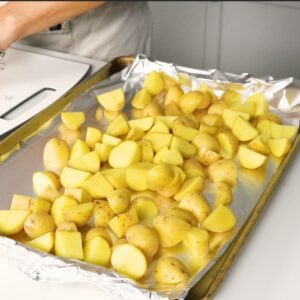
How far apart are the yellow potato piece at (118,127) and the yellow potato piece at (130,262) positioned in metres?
0.30

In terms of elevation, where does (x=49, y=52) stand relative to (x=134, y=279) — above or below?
above

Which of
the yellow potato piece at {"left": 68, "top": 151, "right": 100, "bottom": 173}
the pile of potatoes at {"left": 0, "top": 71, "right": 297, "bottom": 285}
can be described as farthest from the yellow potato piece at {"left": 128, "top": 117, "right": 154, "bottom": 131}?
the yellow potato piece at {"left": 68, "top": 151, "right": 100, "bottom": 173}

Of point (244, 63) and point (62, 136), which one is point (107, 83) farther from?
point (244, 63)

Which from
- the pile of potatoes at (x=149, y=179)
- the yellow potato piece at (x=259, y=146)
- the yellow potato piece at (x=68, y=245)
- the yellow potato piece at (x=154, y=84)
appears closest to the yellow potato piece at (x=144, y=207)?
the pile of potatoes at (x=149, y=179)

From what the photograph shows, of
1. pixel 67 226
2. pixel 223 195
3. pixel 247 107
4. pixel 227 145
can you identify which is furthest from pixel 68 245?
pixel 247 107

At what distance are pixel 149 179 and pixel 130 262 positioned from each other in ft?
0.51

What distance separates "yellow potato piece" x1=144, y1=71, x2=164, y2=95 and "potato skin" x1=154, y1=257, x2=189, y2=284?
0.45 meters

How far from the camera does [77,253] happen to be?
2.31 feet

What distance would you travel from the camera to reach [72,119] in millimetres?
984

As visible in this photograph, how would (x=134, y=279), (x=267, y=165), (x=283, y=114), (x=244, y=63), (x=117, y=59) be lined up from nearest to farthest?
(x=134, y=279)
(x=267, y=165)
(x=283, y=114)
(x=117, y=59)
(x=244, y=63)

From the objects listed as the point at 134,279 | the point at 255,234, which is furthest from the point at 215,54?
the point at 134,279

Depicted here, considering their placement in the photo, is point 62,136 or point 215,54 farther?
point 215,54

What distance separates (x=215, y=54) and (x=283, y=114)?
0.83 m

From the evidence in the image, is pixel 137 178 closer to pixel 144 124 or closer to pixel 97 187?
pixel 97 187
